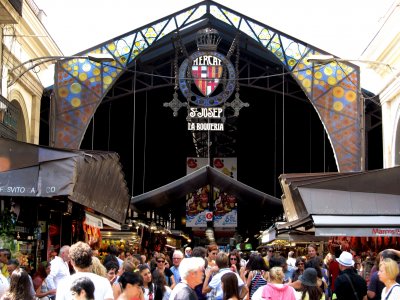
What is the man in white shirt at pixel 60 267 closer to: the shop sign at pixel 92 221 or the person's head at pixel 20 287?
the person's head at pixel 20 287

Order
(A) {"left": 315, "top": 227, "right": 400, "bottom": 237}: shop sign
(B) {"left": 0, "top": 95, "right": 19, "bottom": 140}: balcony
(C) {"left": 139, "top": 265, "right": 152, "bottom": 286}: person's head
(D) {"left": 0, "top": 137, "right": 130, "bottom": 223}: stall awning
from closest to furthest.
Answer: (C) {"left": 139, "top": 265, "right": 152, "bottom": 286}: person's head, (D) {"left": 0, "top": 137, "right": 130, "bottom": 223}: stall awning, (B) {"left": 0, "top": 95, "right": 19, "bottom": 140}: balcony, (A) {"left": 315, "top": 227, "right": 400, "bottom": 237}: shop sign

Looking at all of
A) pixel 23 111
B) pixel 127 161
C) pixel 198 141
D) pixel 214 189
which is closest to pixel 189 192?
pixel 214 189

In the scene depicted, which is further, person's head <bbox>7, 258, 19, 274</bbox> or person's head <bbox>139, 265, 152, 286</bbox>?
person's head <bbox>7, 258, 19, 274</bbox>

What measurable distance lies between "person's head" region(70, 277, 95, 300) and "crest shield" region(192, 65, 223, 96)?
2041 centimetres

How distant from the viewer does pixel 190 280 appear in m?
6.97

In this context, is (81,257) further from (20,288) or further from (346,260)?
(346,260)

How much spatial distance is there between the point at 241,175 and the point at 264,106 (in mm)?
10594

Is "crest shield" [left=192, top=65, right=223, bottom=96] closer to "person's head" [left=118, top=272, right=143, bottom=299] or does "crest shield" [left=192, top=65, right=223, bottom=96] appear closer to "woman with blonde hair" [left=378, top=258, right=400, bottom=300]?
"woman with blonde hair" [left=378, top=258, right=400, bottom=300]

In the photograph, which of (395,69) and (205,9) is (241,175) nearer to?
(205,9)

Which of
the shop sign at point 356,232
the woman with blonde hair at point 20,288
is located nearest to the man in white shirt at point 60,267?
the woman with blonde hair at point 20,288

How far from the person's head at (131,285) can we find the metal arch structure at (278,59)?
17419 millimetres

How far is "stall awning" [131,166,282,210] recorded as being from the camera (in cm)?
2759

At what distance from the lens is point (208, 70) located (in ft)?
84.9

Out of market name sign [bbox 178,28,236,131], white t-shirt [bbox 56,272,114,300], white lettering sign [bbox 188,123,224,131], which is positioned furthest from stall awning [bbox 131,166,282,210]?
white t-shirt [bbox 56,272,114,300]
